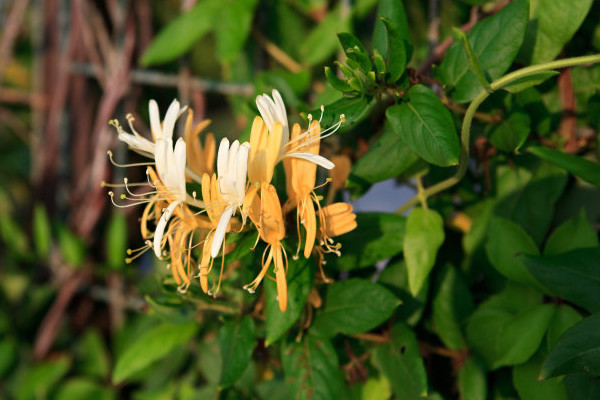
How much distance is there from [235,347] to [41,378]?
71 centimetres

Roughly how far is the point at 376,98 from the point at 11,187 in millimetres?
1707

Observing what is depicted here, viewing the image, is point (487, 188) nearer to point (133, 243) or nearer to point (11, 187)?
point (133, 243)

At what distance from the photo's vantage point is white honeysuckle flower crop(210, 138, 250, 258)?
461 millimetres

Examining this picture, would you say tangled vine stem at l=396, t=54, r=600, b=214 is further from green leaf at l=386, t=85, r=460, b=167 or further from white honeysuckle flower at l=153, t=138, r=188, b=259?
white honeysuckle flower at l=153, t=138, r=188, b=259

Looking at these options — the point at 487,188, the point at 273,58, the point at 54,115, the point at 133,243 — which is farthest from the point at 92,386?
the point at 487,188

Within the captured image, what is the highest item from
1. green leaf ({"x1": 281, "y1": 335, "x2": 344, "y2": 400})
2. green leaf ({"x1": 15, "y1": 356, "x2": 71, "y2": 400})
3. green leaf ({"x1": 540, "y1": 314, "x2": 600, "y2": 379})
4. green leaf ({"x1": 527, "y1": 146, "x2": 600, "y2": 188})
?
green leaf ({"x1": 527, "y1": 146, "x2": 600, "y2": 188})

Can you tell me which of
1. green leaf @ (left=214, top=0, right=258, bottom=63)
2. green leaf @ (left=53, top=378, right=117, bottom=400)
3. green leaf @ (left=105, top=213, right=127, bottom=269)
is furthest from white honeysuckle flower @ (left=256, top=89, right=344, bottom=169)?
green leaf @ (left=53, top=378, right=117, bottom=400)

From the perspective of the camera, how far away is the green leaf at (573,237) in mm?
599

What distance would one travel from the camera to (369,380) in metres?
0.70

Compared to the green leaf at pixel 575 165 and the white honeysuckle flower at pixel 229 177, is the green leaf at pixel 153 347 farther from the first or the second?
the green leaf at pixel 575 165

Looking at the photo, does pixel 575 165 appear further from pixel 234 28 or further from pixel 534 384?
pixel 234 28

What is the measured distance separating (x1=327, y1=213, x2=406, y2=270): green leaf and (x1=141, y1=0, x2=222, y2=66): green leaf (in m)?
0.50

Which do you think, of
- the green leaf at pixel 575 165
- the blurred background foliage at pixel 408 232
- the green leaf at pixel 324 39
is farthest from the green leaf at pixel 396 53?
the green leaf at pixel 324 39

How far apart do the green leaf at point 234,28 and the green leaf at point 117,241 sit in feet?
1.45
